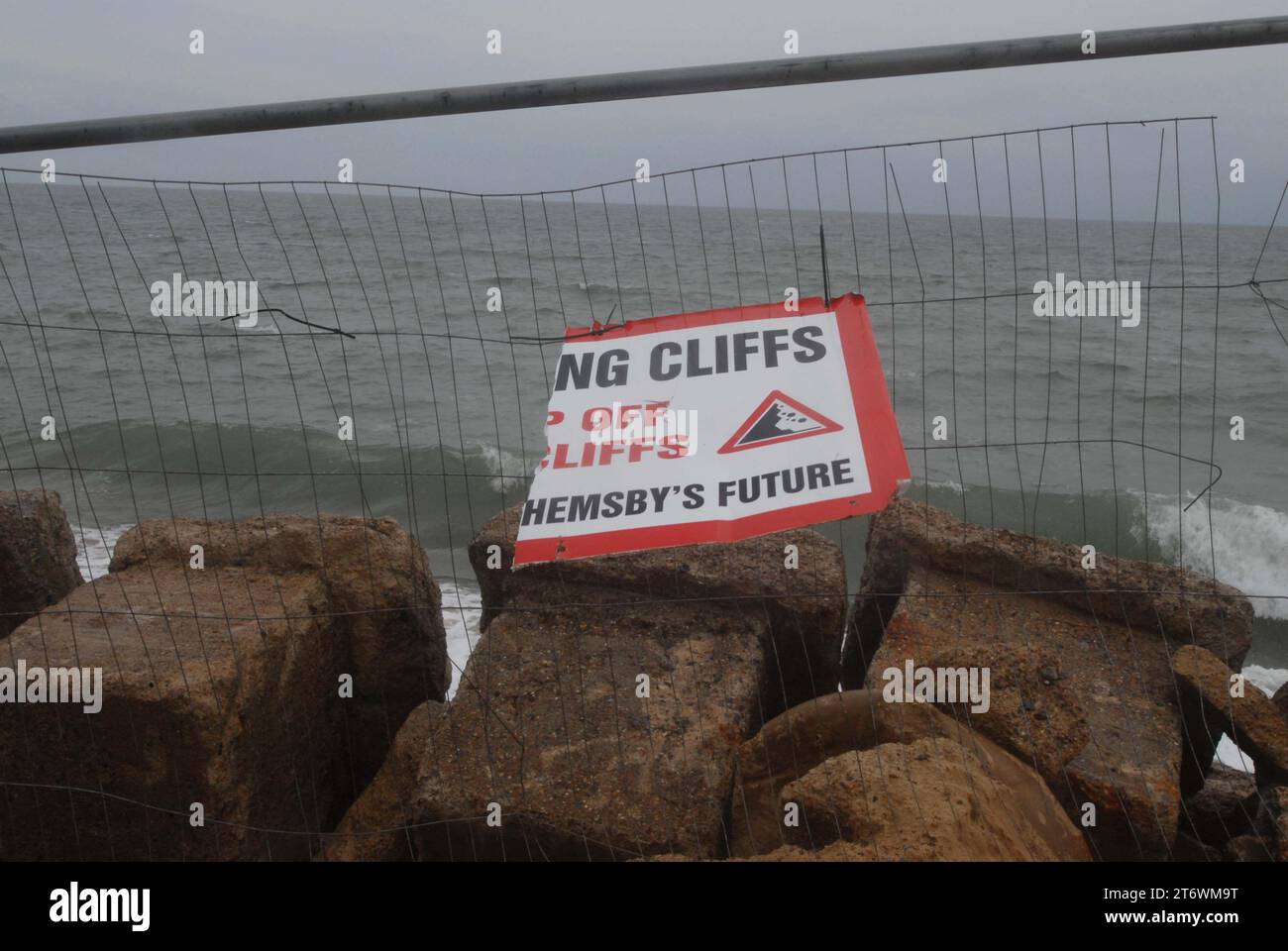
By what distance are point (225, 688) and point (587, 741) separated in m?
1.30

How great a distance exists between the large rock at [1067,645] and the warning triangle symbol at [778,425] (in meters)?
1.12

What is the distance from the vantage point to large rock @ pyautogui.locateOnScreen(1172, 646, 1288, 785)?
388 cm

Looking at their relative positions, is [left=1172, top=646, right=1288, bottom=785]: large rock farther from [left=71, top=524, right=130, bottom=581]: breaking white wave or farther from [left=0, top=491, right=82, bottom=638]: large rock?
[left=71, top=524, right=130, bottom=581]: breaking white wave

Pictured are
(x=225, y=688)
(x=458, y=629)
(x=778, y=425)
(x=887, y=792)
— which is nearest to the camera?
(x=887, y=792)

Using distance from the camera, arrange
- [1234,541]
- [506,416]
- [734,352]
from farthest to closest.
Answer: [506,416]
[1234,541]
[734,352]

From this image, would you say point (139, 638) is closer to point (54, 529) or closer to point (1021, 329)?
point (54, 529)

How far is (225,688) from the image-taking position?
11.5 feet

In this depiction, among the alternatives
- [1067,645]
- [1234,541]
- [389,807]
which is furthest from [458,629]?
[1234,541]

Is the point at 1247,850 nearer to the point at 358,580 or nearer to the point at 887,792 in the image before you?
the point at 887,792

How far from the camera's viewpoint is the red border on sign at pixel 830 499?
3.11 m

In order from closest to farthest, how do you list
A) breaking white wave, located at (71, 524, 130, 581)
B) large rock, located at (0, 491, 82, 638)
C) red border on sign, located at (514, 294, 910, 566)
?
red border on sign, located at (514, 294, 910, 566)
large rock, located at (0, 491, 82, 638)
breaking white wave, located at (71, 524, 130, 581)

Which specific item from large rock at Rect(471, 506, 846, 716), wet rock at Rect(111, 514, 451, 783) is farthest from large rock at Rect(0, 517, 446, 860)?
large rock at Rect(471, 506, 846, 716)

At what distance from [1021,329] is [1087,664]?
1744cm

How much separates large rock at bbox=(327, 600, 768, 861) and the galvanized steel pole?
2.04 meters
